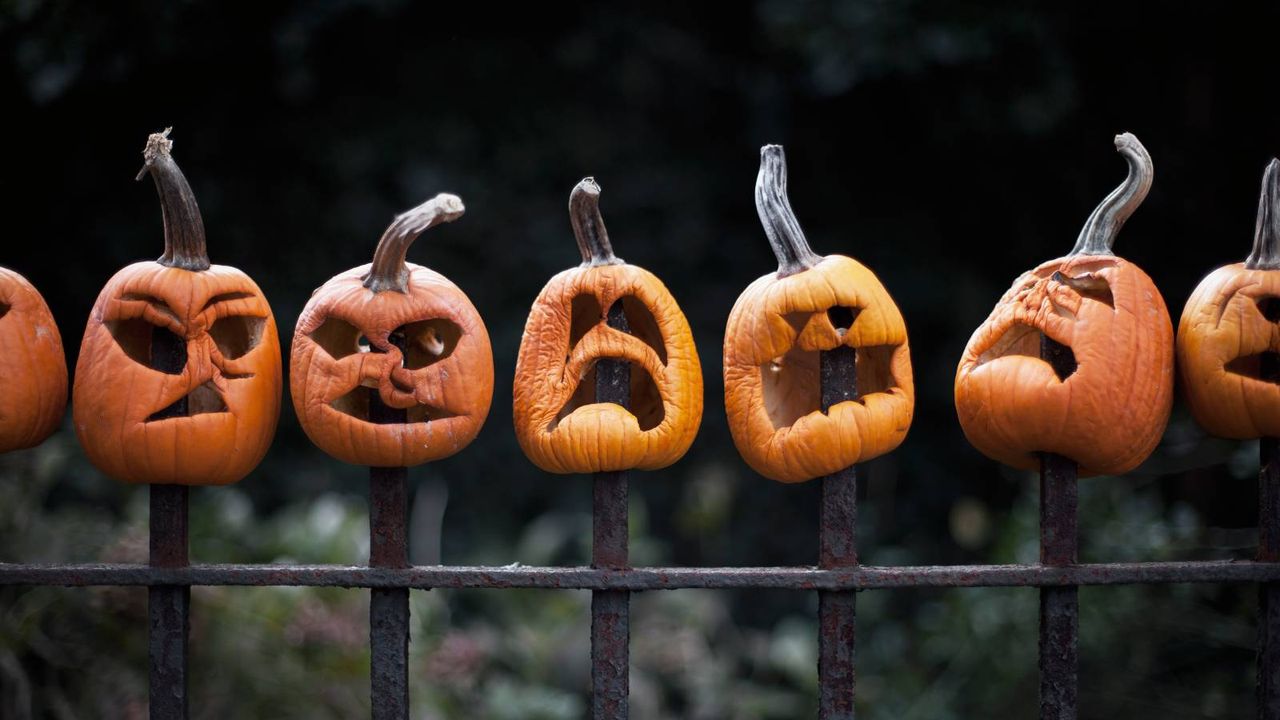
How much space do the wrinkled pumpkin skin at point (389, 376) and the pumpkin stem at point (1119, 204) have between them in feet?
3.09

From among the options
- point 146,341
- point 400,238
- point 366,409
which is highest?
point 400,238

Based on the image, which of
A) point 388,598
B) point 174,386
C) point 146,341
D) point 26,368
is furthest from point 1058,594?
point 26,368

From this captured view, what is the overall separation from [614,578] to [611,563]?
3cm

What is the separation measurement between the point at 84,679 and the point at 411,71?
7.46ft

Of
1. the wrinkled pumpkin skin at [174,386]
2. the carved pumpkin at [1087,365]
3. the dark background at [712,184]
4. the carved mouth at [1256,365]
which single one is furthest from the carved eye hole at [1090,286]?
the dark background at [712,184]

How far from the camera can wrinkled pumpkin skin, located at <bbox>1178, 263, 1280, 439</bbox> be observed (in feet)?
5.08

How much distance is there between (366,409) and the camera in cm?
164

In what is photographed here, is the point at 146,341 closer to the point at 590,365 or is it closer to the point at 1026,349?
the point at 590,365

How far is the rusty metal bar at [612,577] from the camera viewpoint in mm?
1565

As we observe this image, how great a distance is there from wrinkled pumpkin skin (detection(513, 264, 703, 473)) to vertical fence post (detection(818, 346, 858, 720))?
212 mm

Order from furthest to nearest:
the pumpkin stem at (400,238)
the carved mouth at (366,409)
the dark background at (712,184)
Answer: the dark background at (712,184) → the carved mouth at (366,409) → the pumpkin stem at (400,238)

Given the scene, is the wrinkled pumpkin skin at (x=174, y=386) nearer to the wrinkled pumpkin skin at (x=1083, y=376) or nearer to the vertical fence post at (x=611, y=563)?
the vertical fence post at (x=611, y=563)

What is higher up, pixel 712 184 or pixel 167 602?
pixel 712 184

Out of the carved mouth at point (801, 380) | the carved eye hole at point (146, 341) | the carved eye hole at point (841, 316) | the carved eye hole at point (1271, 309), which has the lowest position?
the carved mouth at point (801, 380)
